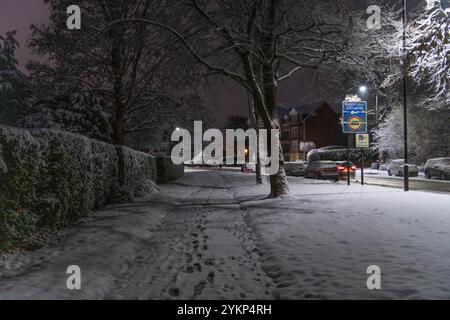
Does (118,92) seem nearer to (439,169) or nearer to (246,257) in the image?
(246,257)

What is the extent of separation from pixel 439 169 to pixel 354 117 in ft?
46.1

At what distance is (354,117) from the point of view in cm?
2169

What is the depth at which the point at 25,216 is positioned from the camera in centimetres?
789

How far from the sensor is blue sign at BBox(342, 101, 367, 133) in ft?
70.8

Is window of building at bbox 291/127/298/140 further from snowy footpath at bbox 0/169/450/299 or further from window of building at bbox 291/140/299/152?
snowy footpath at bbox 0/169/450/299

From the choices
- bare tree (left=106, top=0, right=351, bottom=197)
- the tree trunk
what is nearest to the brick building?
the tree trunk

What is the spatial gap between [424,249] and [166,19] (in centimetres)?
1146

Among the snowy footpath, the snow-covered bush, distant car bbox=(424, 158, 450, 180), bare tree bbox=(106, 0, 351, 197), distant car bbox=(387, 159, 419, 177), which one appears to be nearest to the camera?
the snowy footpath

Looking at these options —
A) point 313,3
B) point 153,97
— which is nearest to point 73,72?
point 153,97

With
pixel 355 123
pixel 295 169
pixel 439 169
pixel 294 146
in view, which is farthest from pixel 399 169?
pixel 294 146

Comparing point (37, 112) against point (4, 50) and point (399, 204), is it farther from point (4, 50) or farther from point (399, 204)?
A: point (4, 50)

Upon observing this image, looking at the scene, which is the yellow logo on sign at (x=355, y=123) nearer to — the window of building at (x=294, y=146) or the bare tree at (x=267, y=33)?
the bare tree at (x=267, y=33)

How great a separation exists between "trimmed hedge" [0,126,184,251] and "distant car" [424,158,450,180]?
26.1 metres

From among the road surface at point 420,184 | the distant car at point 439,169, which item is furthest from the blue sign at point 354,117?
the distant car at point 439,169
